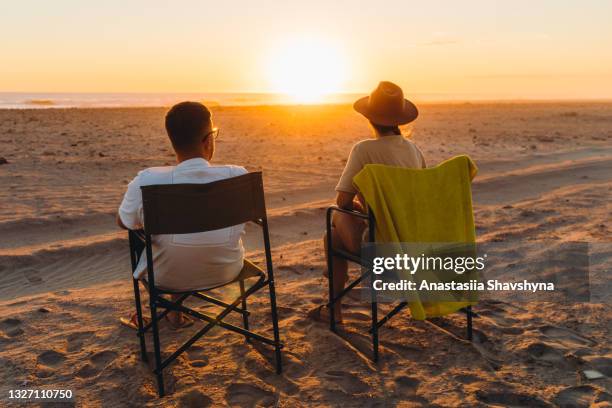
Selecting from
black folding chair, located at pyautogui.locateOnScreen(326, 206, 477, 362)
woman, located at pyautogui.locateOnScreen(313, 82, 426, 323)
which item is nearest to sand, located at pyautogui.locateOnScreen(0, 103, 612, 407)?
black folding chair, located at pyautogui.locateOnScreen(326, 206, 477, 362)

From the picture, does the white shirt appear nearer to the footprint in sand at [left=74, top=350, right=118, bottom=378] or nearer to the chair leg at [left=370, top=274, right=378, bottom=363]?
the footprint in sand at [left=74, top=350, right=118, bottom=378]

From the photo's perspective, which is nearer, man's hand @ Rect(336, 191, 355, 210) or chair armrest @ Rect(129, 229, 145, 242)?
chair armrest @ Rect(129, 229, 145, 242)

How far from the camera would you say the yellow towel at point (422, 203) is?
10.7 ft

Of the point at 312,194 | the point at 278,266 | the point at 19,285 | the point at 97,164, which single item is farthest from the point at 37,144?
the point at 278,266

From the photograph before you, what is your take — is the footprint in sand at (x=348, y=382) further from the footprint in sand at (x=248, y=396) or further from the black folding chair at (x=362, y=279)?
the footprint in sand at (x=248, y=396)

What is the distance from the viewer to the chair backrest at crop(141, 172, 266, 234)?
281cm

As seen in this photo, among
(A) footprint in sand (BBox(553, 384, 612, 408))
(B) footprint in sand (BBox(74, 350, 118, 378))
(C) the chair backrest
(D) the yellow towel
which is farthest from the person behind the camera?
(B) footprint in sand (BBox(74, 350, 118, 378))

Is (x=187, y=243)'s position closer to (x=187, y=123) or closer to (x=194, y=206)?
(x=194, y=206)

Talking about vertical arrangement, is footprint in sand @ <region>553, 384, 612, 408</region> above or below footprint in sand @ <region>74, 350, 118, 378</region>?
below

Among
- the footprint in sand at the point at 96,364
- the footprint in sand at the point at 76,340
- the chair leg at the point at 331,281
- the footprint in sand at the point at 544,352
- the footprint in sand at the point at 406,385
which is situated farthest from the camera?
the chair leg at the point at 331,281

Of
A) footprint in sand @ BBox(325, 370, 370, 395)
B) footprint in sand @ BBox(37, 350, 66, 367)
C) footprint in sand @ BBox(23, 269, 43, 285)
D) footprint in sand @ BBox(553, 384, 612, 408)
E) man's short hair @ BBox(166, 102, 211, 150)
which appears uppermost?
man's short hair @ BBox(166, 102, 211, 150)

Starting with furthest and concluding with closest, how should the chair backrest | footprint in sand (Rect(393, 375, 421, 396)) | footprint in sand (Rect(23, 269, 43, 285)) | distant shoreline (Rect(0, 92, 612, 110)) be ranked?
distant shoreline (Rect(0, 92, 612, 110)), footprint in sand (Rect(23, 269, 43, 285)), footprint in sand (Rect(393, 375, 421, 396)), the chair backrest

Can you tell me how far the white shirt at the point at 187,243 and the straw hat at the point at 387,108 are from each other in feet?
3.37

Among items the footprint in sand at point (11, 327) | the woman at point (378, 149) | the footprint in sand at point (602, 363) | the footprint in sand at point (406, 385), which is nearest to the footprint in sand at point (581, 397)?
the footprint in sand at point (602, 363)
